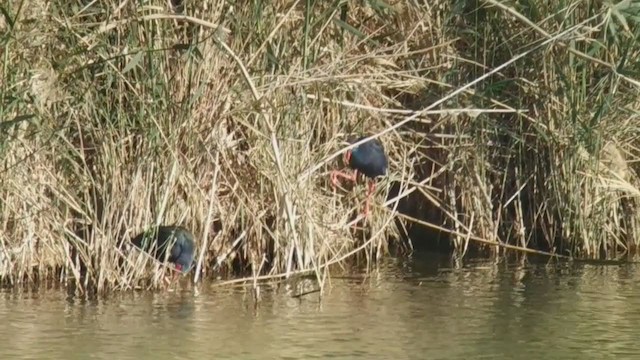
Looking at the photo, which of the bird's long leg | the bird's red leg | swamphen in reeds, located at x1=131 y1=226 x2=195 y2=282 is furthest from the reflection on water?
the bird's red leg

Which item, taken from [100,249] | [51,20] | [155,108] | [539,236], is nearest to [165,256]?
[100,249]

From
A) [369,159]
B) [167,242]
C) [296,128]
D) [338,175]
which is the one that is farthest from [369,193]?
[167,242]

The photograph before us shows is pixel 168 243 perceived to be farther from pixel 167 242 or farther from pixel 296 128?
pixel 296 128

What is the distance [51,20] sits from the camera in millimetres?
7695

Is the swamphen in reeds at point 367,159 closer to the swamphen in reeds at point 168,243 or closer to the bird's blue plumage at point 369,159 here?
the bird's blue plumage at point 369,159

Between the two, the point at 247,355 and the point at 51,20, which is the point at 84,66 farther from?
the point at 247,355

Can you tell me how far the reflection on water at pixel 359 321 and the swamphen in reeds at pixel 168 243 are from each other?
10.0 inches

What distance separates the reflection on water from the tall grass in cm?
29

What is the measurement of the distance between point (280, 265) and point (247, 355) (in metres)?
1.70

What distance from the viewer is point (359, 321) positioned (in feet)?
24.0

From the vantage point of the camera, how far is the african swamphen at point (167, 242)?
25.1 feet

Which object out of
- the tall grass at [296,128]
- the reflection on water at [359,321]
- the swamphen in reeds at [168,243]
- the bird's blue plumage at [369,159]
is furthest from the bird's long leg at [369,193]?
the swamphen in reeds at [168,243]

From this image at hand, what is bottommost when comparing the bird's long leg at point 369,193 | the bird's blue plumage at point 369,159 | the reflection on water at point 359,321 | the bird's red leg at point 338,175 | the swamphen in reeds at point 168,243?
the reflection on water at point 359,321

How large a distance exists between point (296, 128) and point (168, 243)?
111 centimetres
